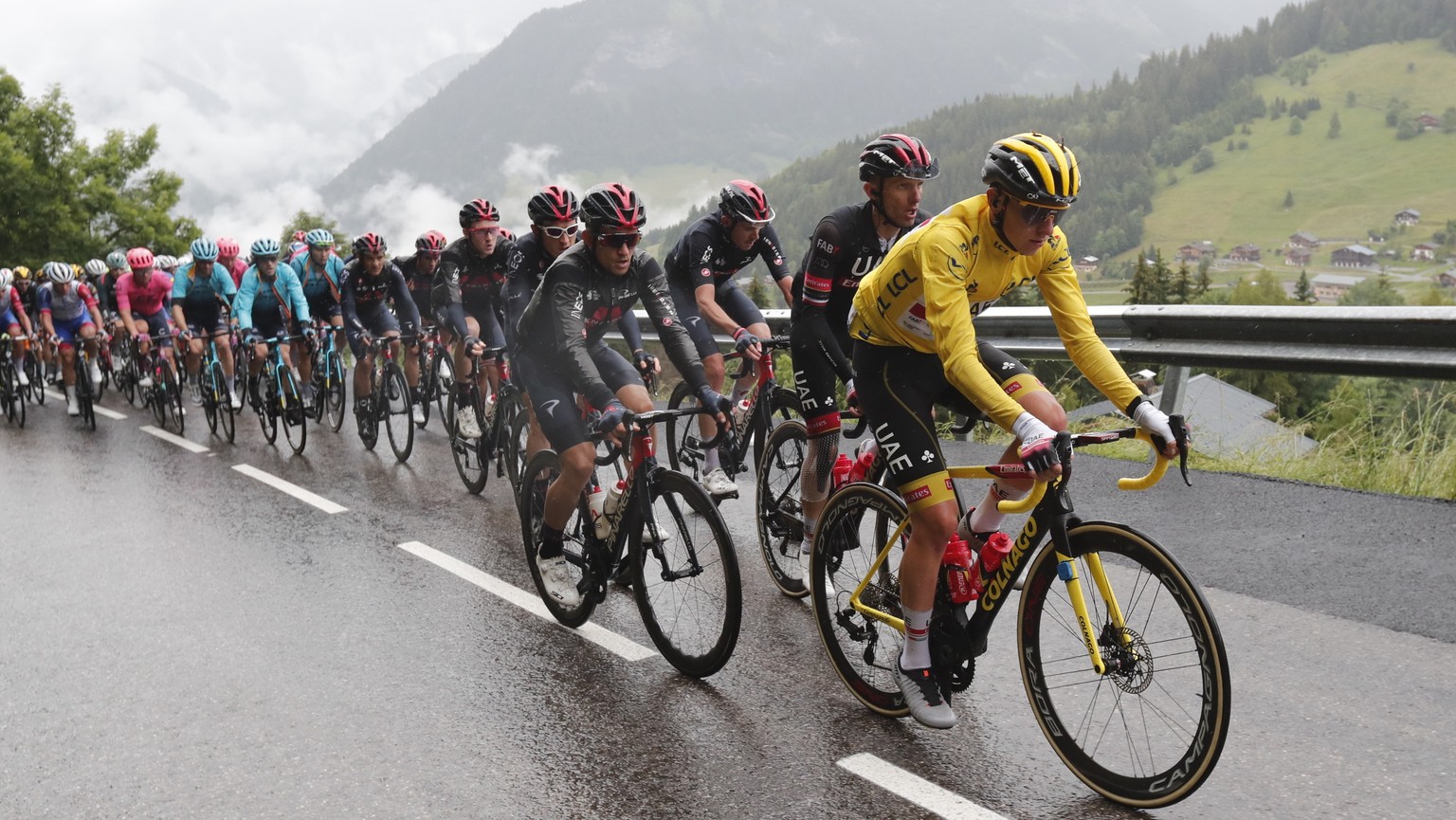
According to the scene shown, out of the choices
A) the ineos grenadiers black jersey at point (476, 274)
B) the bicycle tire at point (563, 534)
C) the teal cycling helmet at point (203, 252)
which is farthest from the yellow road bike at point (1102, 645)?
the teal cycling helmet at point (203, 252)

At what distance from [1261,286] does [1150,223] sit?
82996 mm

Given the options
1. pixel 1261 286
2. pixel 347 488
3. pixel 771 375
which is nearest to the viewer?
pixel 771 375

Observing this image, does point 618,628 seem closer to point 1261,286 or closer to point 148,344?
point 148,344

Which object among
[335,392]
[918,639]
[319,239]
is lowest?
[335,392]

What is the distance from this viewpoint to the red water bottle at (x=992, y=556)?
403cm

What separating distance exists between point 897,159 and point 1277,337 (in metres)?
3.67

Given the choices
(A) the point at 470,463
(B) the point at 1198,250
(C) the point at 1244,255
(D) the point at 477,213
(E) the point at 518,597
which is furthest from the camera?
(C) the point at 1244,255

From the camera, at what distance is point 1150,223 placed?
547 ft

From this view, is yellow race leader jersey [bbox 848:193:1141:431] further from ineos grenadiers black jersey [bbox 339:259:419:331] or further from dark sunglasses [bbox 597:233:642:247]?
ineos grenadiers black jersey [bbox 339:259:419:331]

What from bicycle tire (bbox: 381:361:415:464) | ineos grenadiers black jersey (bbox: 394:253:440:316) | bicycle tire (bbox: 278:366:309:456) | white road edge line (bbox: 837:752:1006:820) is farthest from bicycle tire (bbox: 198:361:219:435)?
white road edge line (bbox: 837:752:1006:820)

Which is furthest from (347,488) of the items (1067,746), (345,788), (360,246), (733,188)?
(1067,746)

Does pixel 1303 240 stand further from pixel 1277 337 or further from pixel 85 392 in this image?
pixel 1277 337

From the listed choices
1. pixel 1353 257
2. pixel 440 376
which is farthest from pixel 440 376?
pixel 1353 257

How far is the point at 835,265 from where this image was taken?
19.3 feet
